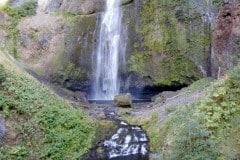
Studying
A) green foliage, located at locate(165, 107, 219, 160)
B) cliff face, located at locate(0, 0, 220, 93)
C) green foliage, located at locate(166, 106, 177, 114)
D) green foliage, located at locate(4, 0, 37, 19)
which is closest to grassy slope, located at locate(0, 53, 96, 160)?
green foliage, located at locate(166, 106, 177, 114)

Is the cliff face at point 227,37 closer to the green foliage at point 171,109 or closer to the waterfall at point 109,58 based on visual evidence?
the green foliage at point 171,109

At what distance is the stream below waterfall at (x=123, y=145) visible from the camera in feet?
37.8

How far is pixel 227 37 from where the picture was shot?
16.9 meters

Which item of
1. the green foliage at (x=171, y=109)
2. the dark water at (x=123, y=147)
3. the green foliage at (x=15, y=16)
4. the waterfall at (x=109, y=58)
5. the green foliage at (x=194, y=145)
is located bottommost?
the dark water at (x=123, y=147)

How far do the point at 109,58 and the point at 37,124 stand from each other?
10.9m

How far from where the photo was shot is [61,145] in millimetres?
11742

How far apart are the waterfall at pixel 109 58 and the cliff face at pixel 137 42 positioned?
453 millimetres

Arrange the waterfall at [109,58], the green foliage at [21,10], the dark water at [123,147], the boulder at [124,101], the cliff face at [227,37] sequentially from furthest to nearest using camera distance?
the green foliage at [21,10] < the waterfall at [109,58] < the boulder at [124,101] < the cliff face at [227,37] < the dark water at [123,147]

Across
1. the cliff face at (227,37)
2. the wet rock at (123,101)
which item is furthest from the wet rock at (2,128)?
the cliff face at (227,37)

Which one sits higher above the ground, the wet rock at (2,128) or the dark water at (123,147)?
the wet rock at (2,128)

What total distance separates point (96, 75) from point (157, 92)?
402 cm

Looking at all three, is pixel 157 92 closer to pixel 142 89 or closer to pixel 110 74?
pixel 142 89

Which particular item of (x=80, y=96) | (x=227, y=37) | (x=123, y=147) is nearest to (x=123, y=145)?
(x=123, y=147)

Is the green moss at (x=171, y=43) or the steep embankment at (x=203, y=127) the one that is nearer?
the steep embankment at (x=203, y=127)
